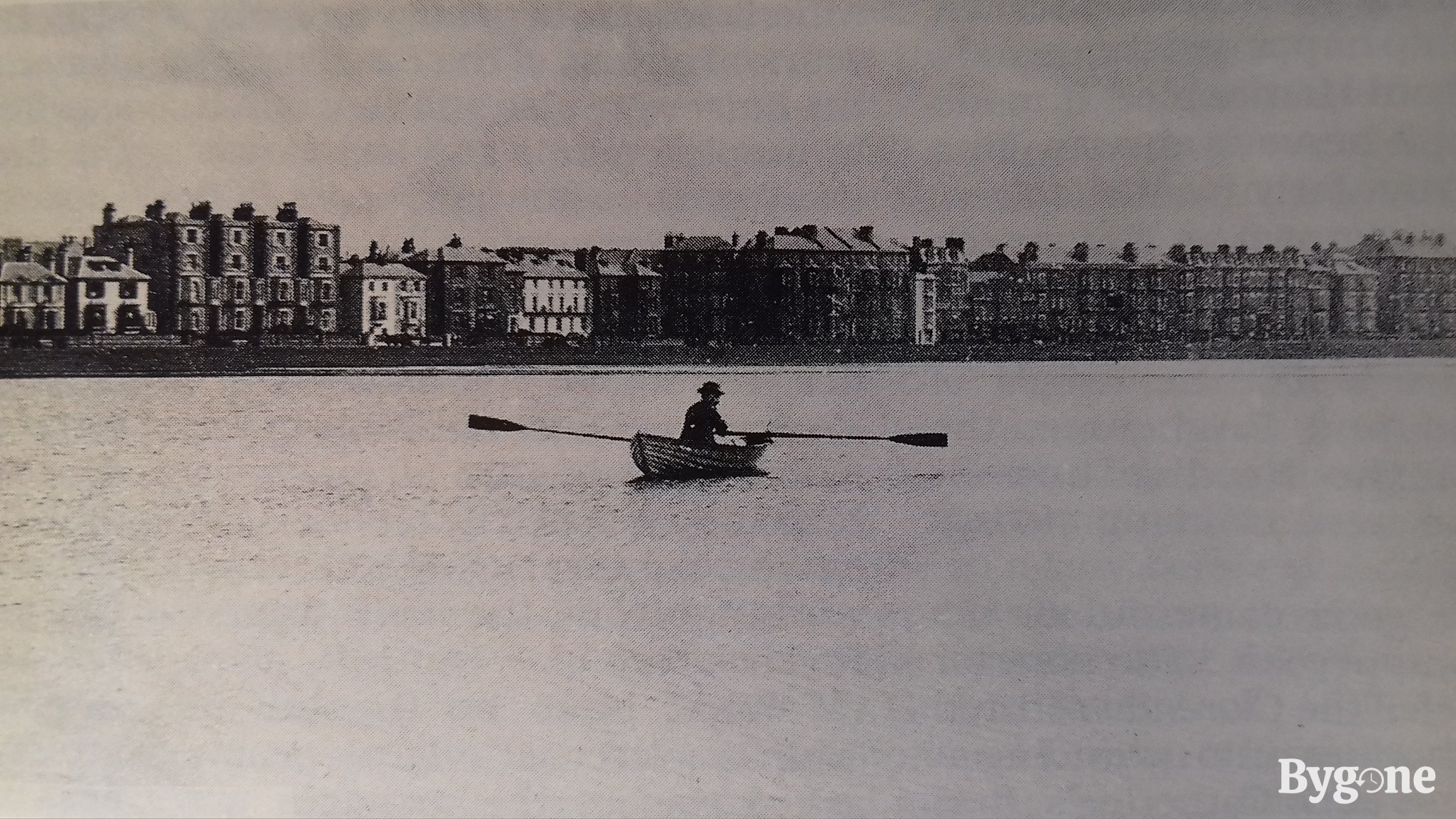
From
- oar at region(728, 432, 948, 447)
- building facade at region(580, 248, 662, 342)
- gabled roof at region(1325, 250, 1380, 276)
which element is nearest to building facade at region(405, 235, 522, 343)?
building facade at region(580, 248, 662, 342)

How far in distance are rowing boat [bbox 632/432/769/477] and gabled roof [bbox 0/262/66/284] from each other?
2.07 meters

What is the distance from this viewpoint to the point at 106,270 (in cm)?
280

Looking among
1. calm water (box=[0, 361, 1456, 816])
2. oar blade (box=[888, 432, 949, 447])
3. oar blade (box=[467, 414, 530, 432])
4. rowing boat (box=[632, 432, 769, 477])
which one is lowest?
calm water (box=[0, 361, 1456, 816])

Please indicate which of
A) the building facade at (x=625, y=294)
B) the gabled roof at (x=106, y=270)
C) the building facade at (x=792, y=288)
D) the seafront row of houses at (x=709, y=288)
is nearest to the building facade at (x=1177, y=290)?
the seafront row of houses at (x=709, y=288)

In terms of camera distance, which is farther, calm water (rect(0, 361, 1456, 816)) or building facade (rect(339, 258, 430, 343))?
building facade (rect(339, 258, 430, 343))

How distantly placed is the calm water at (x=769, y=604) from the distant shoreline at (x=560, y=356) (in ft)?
0.21

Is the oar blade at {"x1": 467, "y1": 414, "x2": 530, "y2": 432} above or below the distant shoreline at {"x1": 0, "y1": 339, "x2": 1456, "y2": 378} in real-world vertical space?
below

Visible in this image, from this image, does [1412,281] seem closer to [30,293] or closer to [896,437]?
[896,437]

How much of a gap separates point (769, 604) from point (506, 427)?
3.53ft

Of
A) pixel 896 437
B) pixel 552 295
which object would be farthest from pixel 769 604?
pixel 552 295

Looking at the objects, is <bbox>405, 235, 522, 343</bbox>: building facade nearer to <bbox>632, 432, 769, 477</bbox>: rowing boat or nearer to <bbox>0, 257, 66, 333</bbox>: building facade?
<bbox>632, 432, 769, 477</bbox>: rowing boat

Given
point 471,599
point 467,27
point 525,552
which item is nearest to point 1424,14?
point 467,27

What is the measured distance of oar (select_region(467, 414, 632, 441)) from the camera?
2.82 meters

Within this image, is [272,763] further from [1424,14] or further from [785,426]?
[1424,14]
